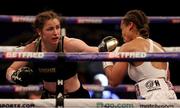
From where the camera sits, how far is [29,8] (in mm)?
6453

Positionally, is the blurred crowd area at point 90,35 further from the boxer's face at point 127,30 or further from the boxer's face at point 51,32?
the boxer's face at point 127,30

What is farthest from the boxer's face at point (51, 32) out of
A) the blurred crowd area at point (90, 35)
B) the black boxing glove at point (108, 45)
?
the blurred crowd area at point (90, 35)

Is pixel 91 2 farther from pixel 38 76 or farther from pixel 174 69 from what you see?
pixel 38 76

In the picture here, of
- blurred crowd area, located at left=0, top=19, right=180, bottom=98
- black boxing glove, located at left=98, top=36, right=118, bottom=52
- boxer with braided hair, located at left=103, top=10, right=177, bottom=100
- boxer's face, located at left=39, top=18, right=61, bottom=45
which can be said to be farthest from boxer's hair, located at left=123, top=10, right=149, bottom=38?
blurred crowd area, located at left=0, top=19, right=180, bottom=98

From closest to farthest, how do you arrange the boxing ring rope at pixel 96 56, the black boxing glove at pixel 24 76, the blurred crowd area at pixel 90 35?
the boxing ring rope at pixel 96 56, the black boxing glove at pixel 24 76, the blurred crowd area at pixel 90 35

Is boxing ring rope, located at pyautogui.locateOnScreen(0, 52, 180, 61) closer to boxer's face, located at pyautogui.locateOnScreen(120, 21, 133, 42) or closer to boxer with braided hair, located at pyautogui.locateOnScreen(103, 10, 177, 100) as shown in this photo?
boxer with braided hair, located at pyautogui.locateOnScreen(103, 10, 177, 100)

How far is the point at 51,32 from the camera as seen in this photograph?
10.2 ft

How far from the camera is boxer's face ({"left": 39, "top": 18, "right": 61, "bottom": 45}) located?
309cm

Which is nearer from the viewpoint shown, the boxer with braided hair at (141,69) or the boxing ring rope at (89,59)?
the boxing ring rope at (89,59)

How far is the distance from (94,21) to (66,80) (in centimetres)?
93

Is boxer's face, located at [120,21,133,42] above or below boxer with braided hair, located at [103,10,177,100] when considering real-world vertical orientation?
above

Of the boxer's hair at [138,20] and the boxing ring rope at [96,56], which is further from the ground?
the boxer's hair at [138,20]

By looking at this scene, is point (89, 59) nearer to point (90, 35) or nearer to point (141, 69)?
point (141, 69)

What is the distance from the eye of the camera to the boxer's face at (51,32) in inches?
122
